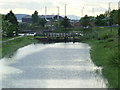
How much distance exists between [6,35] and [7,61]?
1326 inches

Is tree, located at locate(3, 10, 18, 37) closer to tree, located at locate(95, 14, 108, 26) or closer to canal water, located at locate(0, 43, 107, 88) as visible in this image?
tree, located at locate(95, 14, 108, 26)

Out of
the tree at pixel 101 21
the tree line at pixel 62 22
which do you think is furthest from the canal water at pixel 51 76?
the tree at pixel 101 21

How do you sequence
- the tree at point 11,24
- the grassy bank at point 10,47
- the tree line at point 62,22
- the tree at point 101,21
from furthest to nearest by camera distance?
the tree at point 101,21 → the tree at point 11,24 → the tree line at point 62,22 → the grassy bank at point 10,47

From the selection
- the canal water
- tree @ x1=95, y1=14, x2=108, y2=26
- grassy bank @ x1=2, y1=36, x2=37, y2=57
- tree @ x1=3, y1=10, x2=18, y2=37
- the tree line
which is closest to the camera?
the canal water

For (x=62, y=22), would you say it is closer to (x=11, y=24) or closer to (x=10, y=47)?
(x=11, y=24)

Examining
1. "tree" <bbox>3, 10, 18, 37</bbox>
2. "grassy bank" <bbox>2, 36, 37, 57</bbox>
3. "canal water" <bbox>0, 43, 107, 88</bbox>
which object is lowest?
"canal water" <bbox>0, 43, 107, 88</bbox>

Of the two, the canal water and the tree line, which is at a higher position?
the tree line

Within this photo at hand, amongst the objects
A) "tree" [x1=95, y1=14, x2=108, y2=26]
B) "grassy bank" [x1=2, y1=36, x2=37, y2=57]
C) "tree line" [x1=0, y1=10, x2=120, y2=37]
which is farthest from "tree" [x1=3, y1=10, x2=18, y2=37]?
"tree" [x1=95, y1=14, x2=108, y2=26]

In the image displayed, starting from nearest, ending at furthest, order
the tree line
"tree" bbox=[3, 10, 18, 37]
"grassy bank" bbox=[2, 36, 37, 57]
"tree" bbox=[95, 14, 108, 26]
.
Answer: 1. "grassy bank" bbox=[2, 36, 37, 57]
2. the tree line
3. "tree" bbox=[3, 10, 18, 37]
4. "tree" bbox=[95, 14, 108, 26]

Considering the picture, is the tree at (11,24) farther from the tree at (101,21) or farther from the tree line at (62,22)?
the tree at (101,21)

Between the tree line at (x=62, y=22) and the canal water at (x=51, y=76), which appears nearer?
the canal water at (x=51, y=76)

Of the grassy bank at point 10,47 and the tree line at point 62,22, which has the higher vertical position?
the tree line at point 62,22

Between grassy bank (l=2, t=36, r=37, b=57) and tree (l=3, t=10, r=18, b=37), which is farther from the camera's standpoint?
tree (l=3, t=10, r=18, b=37)

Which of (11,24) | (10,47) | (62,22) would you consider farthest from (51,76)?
(62,22)
